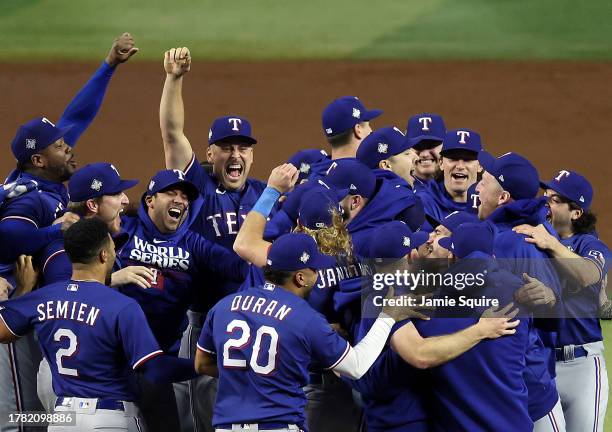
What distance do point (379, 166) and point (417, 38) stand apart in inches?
350

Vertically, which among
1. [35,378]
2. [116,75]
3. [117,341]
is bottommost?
[35,378]

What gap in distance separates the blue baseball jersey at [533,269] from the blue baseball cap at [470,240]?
378 mm

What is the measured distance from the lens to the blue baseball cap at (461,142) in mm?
6887

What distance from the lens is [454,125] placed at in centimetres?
1305

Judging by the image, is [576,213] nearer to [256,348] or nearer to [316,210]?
[316,210]

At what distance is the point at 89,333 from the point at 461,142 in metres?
3.17

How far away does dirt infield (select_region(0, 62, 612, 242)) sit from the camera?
12898mm

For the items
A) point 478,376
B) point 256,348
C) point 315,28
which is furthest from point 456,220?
point 315,28

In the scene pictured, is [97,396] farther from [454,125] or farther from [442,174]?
[454,125]

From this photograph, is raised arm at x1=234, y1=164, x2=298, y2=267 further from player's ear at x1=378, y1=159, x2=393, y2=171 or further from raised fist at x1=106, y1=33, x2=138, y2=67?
raised fist at x1=106, y1=33, x2=138, y2=67


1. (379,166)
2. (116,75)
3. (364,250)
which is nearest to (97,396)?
(364,250)

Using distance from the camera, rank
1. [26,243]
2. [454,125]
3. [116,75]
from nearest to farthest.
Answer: [26,243], [454,125], [116,75]

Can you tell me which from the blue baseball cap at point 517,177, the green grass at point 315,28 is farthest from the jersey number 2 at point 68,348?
the green grass at point 315,28

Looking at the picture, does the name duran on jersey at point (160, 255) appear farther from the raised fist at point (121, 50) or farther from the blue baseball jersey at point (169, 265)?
the raised fist at point (121, 50)
